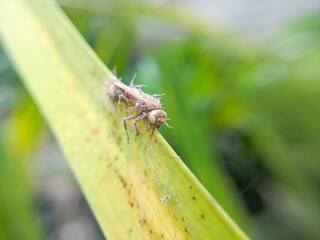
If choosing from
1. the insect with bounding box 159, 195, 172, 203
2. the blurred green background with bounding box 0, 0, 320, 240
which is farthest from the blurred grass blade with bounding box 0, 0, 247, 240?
the blurred green background with bounding box 0, 0, 320, 240

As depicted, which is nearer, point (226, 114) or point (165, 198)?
point (165, 198)

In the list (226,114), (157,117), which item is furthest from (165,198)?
(226,114)

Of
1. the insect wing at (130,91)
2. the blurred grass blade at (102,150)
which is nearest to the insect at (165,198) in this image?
the blurred grass blade at (102,150)

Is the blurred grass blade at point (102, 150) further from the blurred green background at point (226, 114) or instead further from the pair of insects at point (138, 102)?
the blurred green background at point (226, 114)

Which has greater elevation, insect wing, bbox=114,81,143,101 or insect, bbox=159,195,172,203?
insect wing, bbox=114,81,143,101

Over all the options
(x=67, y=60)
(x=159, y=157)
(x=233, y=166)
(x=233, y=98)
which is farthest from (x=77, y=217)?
(x=159, y=157)

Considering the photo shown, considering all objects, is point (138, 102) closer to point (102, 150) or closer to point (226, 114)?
point (102, 150)

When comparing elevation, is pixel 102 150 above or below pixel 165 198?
above

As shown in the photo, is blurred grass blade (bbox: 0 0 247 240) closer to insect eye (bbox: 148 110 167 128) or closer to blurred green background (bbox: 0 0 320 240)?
insect eye (bbox: 148 110 167 128)
